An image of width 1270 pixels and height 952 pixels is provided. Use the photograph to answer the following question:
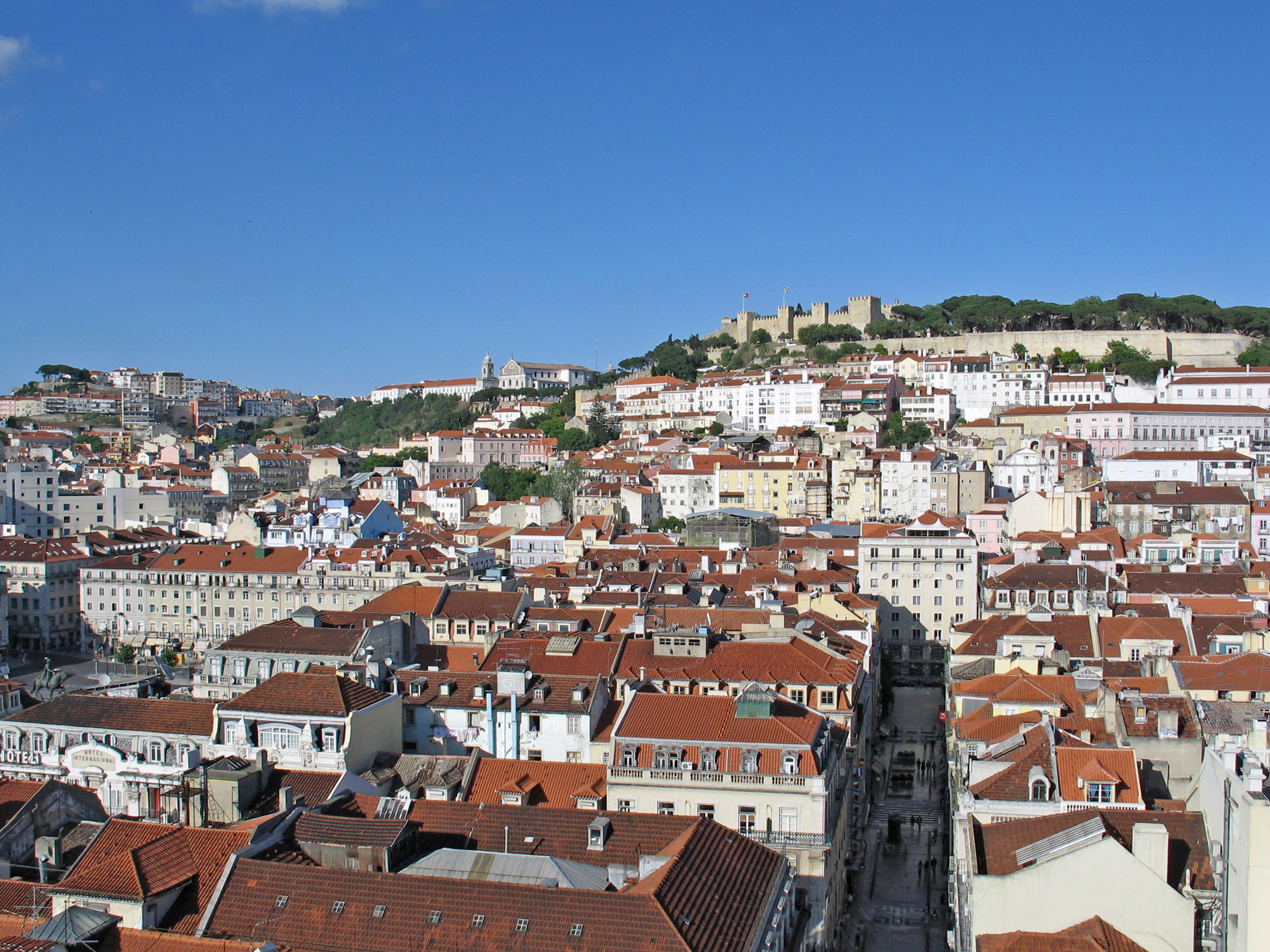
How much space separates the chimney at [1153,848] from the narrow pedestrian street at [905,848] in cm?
1085

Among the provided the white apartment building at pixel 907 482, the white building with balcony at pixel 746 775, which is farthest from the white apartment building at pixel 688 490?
the white building with balcony at pixel 746 775

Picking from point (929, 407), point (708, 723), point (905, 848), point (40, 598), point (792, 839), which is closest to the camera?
point (792, 839)

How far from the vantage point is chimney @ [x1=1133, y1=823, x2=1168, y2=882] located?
62.7 feet

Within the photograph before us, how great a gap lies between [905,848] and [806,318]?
129141 millimetres

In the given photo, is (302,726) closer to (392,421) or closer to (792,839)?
(792,839)

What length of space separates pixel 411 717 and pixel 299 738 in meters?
5.19

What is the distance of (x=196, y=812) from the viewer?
22844 millimetres

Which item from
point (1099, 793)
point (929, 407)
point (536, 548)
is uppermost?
point (929, 407)

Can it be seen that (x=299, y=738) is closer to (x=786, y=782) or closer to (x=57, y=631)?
(x=786, y=782)

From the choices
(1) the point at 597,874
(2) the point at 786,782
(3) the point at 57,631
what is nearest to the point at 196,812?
(1) the point at 597,874

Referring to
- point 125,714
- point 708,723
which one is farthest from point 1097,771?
point 125,714

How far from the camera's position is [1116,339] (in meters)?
131

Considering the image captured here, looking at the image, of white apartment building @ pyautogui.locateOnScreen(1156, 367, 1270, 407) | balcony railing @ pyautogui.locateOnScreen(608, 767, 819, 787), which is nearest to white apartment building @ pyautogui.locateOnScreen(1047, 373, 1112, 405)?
white apartment building @ pyautogui.locateOnScreen(1156, 367, 1270, 407)

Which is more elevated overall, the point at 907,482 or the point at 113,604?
the point at 907,482
